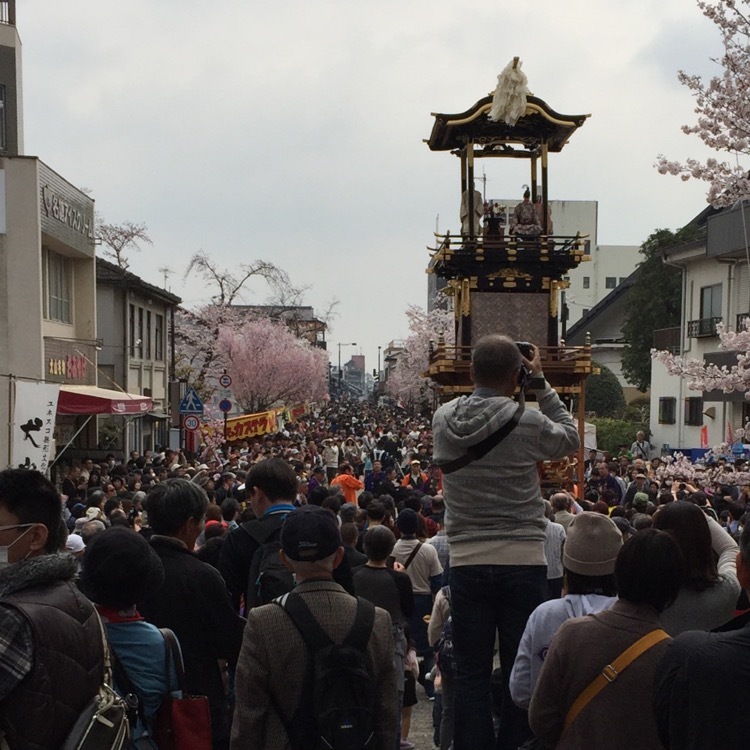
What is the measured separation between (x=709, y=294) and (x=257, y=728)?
33.3 metres

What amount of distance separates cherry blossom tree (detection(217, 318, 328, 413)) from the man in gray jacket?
182ft

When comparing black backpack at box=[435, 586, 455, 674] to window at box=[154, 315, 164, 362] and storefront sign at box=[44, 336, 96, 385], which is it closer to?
storefront sign at box=[44, 336, 96, 385]

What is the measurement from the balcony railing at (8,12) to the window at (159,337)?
743 inches

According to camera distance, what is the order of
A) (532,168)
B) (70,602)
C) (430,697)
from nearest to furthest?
(70,602)
(430,697)
(532,168)

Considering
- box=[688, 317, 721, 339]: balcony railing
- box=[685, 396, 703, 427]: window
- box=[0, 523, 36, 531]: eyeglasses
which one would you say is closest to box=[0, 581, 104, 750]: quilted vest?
box=[0, 523, 36, 531]: eyeglasses

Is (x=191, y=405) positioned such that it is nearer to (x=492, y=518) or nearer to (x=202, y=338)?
(x=492, y=518)

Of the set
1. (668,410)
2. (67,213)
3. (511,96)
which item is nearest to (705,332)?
(668,410)

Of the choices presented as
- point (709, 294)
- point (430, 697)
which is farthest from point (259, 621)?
point (709, 294)

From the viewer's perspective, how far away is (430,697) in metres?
9.39

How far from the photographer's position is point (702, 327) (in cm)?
3444

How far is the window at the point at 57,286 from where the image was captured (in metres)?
24.9

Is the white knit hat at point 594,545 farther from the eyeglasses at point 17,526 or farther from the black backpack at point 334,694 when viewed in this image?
the eyeglasses at point 17,526

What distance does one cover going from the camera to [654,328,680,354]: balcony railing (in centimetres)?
3775

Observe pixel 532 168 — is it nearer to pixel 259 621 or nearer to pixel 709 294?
pixel 709 294
